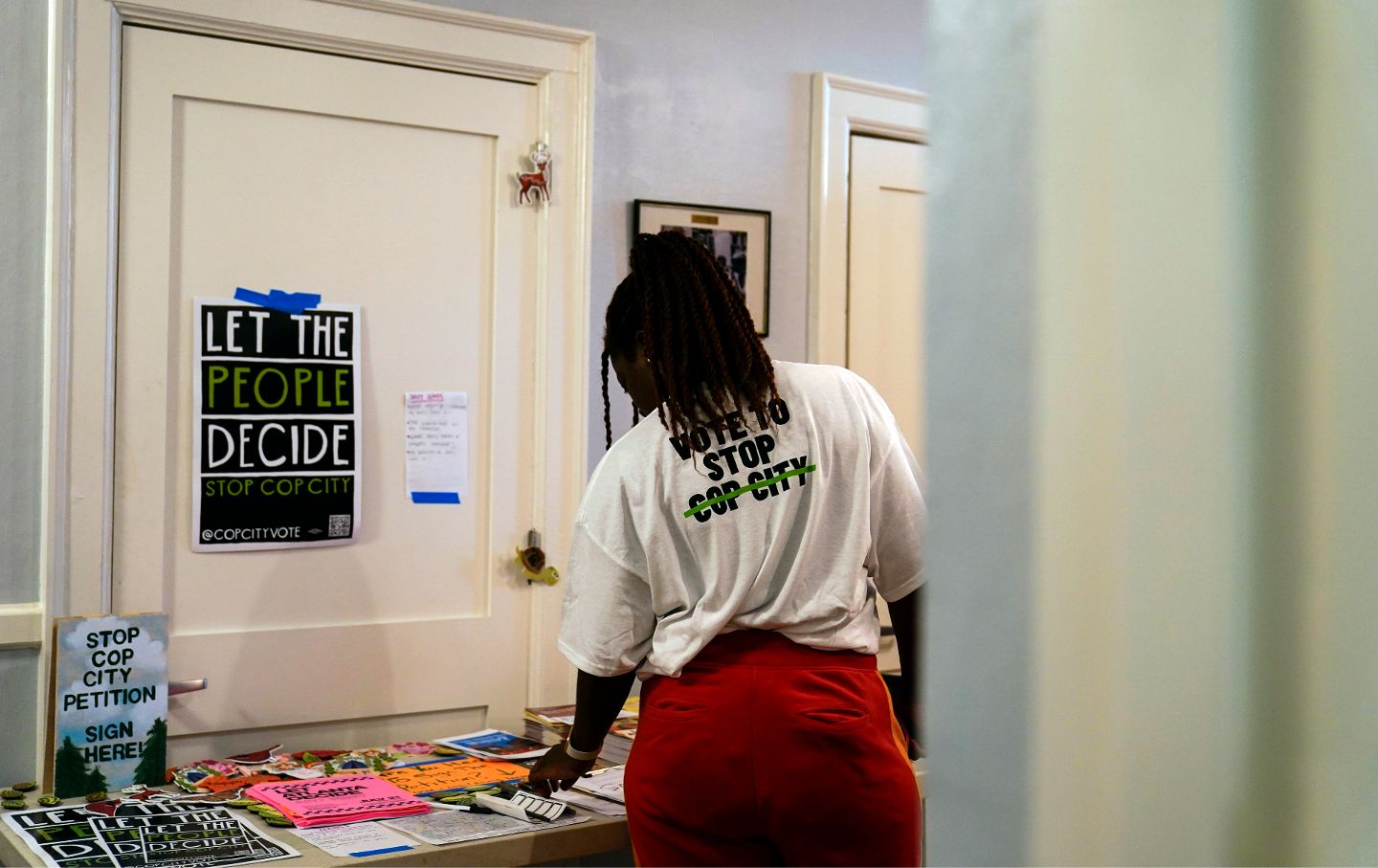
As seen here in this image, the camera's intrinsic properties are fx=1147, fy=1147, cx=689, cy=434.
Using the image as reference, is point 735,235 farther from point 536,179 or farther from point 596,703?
point 596,703

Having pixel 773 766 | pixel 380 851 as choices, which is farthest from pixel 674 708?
pixel 380 851

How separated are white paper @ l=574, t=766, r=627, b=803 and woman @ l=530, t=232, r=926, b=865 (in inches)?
16.6

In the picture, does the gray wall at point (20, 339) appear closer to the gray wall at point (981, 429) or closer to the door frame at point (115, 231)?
the door frame at point (115, 231)

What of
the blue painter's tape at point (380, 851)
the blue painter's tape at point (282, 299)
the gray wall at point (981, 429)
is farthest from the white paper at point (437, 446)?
the gray wall at point (981, 429)

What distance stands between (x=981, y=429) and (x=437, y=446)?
7.85ft

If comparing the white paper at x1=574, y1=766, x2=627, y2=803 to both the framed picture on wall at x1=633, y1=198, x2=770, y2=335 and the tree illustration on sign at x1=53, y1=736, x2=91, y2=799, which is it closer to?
the tree illustration on sign at x1=53, y1=736, x2=91, y2=799

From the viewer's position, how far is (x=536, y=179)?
280 cm

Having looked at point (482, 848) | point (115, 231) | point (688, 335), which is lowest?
point (482, 848)

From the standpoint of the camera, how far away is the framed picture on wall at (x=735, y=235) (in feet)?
9.81

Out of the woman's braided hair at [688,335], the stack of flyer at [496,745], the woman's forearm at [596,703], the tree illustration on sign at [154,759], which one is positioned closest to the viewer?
the woman's braided hair at [688,335]

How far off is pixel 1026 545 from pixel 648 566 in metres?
1.37

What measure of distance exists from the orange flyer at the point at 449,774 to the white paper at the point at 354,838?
22 cm

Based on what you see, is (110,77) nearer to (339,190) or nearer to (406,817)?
(339,190)

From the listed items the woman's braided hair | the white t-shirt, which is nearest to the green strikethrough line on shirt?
the white t-shirt
